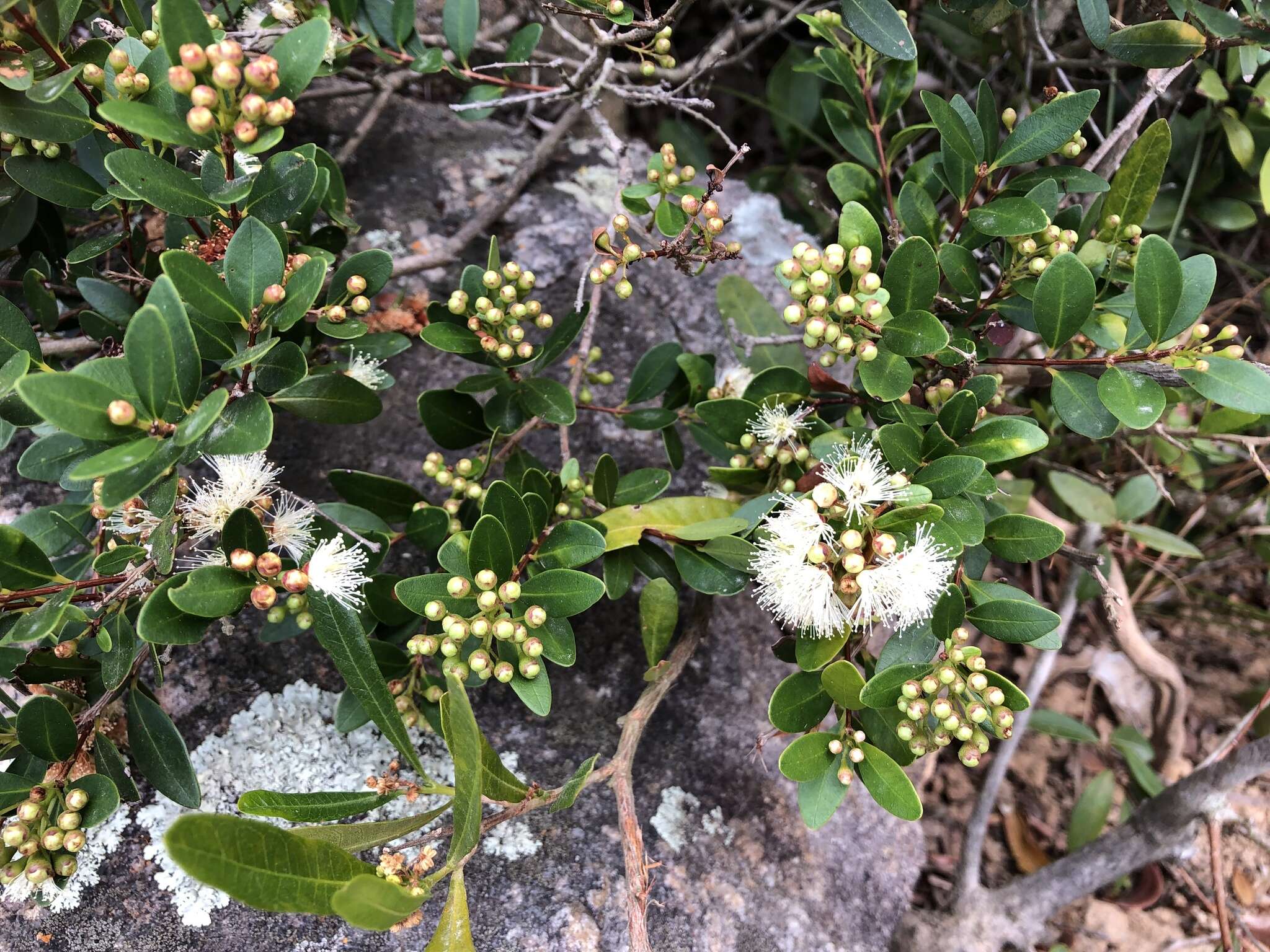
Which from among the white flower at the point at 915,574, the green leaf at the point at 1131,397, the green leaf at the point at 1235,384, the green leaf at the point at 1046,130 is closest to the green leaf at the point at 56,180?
the white flower at the point at 915,574

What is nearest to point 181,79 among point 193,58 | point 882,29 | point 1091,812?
point 193,58

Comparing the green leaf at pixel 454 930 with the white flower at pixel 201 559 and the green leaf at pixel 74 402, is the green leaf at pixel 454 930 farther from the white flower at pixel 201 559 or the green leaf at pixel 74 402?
the green leaf at pixel 74 402

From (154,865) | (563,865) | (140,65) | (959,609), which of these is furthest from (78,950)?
(959,609)

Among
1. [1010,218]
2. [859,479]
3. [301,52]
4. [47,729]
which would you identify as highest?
[301,52]

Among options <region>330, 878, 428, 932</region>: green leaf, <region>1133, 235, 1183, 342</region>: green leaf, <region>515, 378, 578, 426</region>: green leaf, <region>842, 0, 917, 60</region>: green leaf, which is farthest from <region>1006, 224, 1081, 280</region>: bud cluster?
<region>330, 878, 428, 932</region>: green leaf

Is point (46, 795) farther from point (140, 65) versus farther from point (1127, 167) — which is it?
point (1127, 167)

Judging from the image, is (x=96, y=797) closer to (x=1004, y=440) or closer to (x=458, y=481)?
(x=458, y=481)
